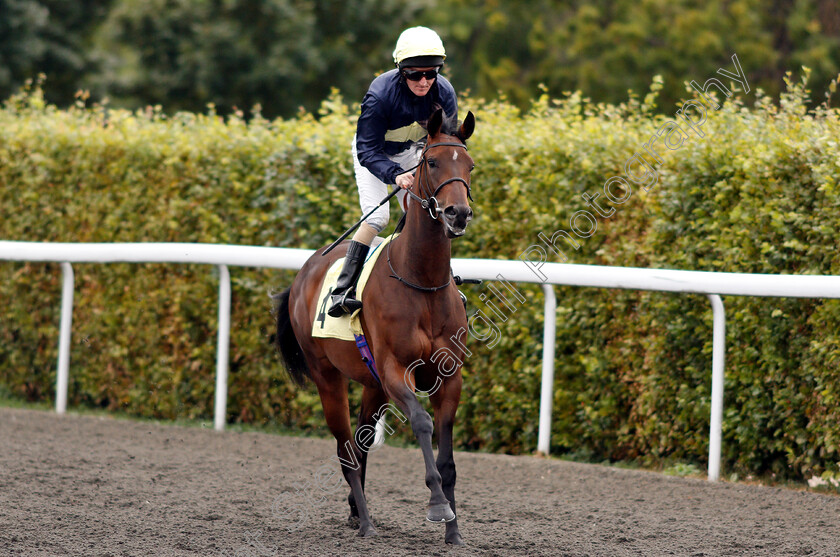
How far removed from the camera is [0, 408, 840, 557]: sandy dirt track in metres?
4.60

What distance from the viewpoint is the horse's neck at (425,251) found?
4.57 metres

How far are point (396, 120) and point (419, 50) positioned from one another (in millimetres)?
416

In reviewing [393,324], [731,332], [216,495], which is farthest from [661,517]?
[216,495]

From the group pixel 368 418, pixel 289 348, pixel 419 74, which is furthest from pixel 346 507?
pixel 419 74

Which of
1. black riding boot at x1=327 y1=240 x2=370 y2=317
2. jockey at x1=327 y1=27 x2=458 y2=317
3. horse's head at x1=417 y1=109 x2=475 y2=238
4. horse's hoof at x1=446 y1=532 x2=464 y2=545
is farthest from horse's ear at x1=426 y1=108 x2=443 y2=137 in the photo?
horse's hoof at x1=446 y1=532 x2=464 y2=545

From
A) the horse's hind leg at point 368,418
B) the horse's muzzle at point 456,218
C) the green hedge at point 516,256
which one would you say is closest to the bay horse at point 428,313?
the horse's muzzle at point 456,218

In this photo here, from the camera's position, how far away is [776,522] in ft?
16.5

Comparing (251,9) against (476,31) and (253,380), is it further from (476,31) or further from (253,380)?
(253,380)

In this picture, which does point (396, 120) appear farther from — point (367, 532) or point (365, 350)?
point (367, 532)

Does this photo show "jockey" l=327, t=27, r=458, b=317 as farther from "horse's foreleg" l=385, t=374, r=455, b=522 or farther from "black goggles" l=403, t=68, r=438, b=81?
"horse's foreleg" l=385, t=374, r=455, b=522

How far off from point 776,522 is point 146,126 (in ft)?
19.9

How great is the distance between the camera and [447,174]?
171 inches

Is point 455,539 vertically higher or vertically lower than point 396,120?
lower

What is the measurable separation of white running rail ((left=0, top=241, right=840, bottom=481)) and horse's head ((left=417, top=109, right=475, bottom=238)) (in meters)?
1.89
